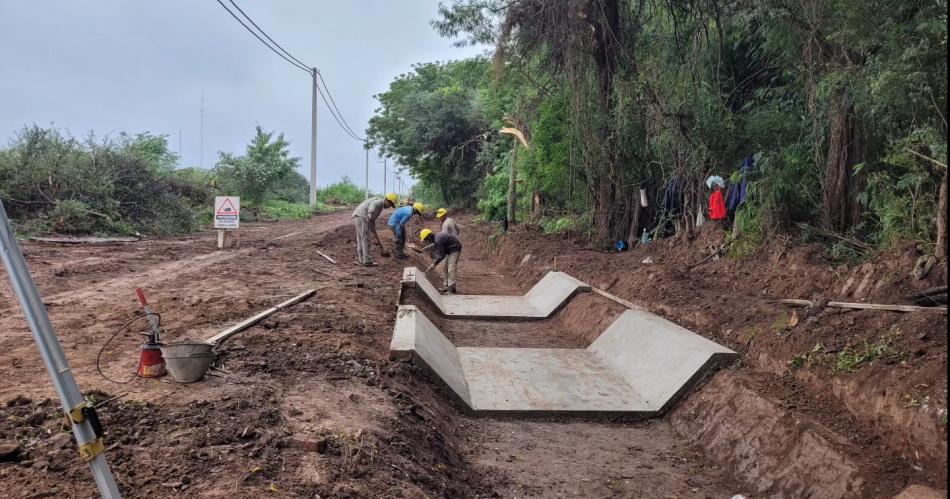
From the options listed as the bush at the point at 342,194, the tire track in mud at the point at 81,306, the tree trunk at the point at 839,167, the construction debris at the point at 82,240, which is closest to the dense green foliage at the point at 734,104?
the tree trunk at the point at 839,167

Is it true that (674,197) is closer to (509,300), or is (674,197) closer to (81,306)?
(509,300)

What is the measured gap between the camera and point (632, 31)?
40.0 ft

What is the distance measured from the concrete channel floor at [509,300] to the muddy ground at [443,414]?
5.76 feet

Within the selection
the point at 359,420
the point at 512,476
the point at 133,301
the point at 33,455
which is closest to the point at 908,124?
the point at 512,476

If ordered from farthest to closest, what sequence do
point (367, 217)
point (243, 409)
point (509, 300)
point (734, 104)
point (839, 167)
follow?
1. point (367, 217)
2. point (509, 300)
3. point (734, 104)
4. point (839, 167)
5. point (243, 409)

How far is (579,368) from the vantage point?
7.31 metres

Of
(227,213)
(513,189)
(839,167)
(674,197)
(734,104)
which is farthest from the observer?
(513,189)

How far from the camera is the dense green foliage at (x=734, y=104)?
5.89 metres

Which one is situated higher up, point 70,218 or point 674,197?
point 674,197

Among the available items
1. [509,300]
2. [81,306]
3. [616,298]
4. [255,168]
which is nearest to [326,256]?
[509,300]

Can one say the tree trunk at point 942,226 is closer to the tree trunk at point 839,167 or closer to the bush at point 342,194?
the tree trunk at point 839,167

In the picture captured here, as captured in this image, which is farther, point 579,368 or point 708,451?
point 579,368

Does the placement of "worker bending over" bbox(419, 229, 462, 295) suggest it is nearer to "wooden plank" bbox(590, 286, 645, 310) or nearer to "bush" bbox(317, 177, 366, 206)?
"wooden plank" bbox(590, 286, 645, 310)

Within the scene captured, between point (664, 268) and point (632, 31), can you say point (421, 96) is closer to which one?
point (632, 31)
